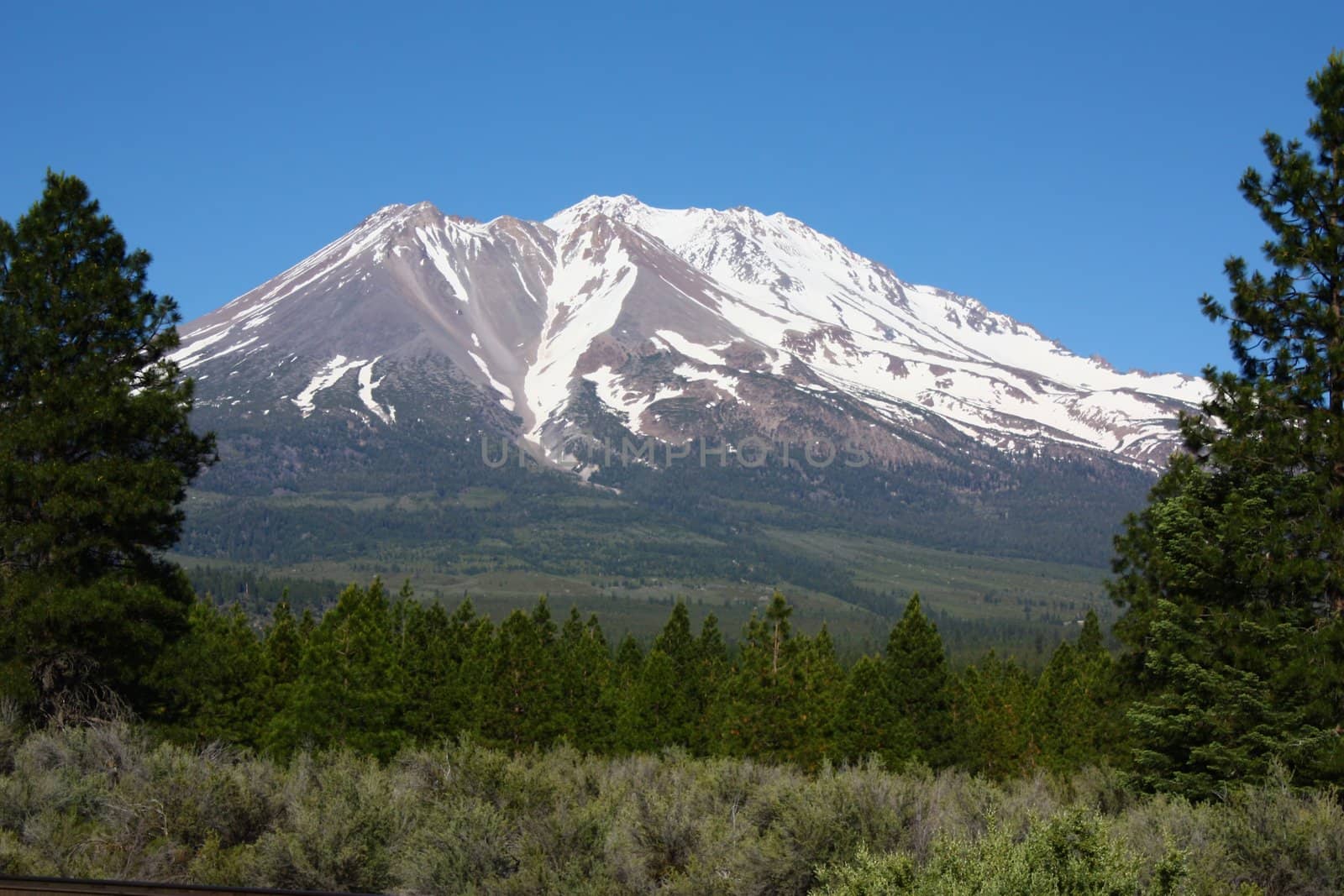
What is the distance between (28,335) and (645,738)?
38437 millimetres

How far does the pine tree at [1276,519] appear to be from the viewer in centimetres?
1825

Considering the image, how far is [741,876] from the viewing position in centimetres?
1391

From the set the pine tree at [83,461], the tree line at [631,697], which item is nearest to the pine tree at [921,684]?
the tree line at [631,697]

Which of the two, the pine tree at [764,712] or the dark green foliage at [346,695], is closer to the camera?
the dark green foliage at [346,695]

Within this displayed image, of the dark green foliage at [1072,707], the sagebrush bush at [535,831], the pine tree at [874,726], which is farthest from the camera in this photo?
the dark green foliage at [1072,707]

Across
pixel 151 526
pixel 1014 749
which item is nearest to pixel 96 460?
pixel 151 526

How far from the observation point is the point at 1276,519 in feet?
62.4

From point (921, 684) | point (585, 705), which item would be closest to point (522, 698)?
point (585, 705)

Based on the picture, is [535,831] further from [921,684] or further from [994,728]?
[994,728]

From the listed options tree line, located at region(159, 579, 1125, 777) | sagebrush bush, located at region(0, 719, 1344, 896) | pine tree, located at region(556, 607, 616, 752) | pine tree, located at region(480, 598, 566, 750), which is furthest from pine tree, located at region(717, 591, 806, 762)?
sagebrush bush, located at region(0, 719, 1344, 896)

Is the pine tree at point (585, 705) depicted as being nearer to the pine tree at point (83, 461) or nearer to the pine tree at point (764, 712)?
the pine tree at point (764, 712)

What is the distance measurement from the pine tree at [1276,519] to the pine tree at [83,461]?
18.1 meters

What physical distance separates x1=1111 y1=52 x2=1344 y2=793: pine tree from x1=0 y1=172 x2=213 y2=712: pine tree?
18081 millimetres

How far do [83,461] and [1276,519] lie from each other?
810 inches
